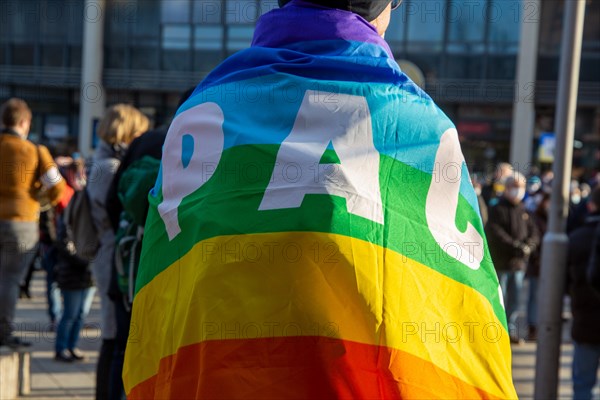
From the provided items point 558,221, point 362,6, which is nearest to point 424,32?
point 558,221

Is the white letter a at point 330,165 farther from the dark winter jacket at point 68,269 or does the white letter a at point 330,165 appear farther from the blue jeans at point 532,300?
the blue jeans at point 532,300

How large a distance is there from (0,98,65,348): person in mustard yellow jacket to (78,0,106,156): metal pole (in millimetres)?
23143

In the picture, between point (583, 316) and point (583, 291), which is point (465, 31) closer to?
point (583, 291)

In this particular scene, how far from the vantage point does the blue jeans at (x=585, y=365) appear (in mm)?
5812

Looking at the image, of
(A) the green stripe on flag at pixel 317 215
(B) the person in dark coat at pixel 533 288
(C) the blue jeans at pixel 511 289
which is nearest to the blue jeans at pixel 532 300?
(B) the person in dark coat at pixel 533 288

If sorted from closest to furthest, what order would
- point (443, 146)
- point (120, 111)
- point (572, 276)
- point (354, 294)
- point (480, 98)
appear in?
point (354, 294), point (443, 146), point (120, 111), point (572, 276), point (480, 98)

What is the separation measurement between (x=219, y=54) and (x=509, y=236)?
68.7 ft

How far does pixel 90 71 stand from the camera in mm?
→ 29156

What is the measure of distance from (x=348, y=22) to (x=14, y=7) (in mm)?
30305

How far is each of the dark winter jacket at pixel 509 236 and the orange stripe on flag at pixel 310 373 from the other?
7.56m

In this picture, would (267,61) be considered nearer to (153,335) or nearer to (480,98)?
(153,335)

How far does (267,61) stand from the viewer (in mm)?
1788

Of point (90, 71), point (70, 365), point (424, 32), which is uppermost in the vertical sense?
point (424, 32)

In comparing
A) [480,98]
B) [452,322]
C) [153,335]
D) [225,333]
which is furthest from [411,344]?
[480,98]
